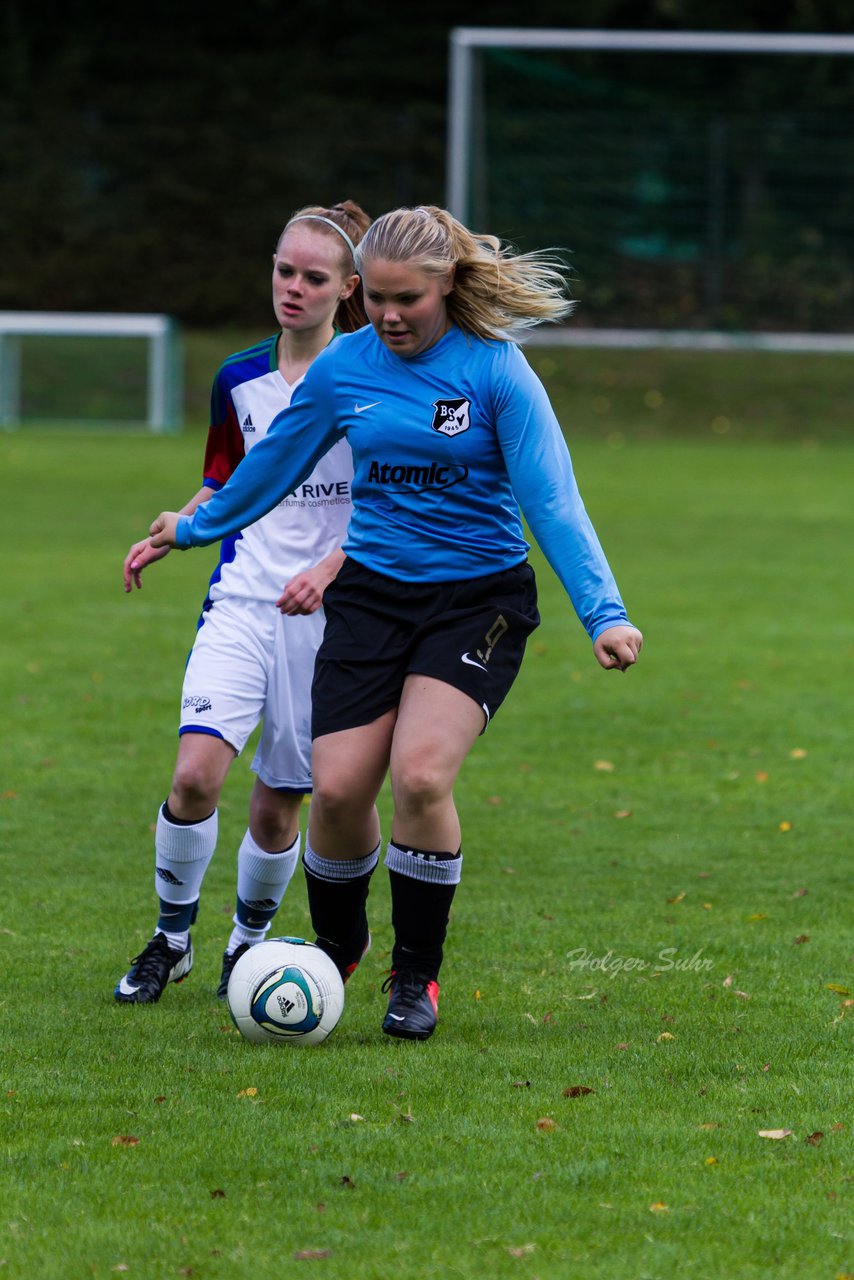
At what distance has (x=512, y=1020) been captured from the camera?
4.87 meters

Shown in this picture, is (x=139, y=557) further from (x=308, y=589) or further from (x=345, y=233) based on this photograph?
(x=345, y=233)

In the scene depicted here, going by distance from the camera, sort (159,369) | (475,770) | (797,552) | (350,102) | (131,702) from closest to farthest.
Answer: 1. (475,770)
2. (131,702)
3. (797,552)
4. (159,369)
5. (350,102)

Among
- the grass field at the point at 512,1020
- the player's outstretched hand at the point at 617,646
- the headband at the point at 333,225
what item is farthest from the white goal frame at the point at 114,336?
the player's outstretched hand at the point at 617,646

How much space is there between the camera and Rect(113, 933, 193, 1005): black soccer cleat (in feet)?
16.5

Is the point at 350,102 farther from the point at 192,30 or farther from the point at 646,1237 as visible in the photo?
the point at 646,1237

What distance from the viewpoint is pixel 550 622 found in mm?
12883

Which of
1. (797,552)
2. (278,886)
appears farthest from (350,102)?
(278,886)

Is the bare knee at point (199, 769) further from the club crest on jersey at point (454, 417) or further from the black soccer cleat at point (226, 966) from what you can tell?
the club crest on jersey at point (454, 417)

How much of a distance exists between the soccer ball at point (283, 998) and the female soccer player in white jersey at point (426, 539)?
0.66ft

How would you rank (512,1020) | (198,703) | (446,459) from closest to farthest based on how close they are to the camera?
1. (446,459)
2. (512,1020)
3. (198,703)

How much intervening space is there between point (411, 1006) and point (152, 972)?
32.2 inches

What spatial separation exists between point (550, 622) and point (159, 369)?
53.3ft

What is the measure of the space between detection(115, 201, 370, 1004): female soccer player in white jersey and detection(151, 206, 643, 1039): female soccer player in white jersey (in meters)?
0.26

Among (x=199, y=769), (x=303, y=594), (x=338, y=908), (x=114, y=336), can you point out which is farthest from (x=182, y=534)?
(x=114, y=336)
